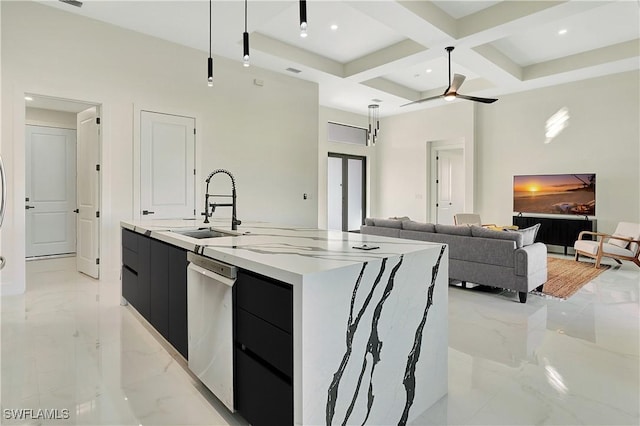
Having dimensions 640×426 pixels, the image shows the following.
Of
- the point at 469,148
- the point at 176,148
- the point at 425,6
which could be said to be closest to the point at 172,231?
the point at 176,148

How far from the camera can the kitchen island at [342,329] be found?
4.48 ft

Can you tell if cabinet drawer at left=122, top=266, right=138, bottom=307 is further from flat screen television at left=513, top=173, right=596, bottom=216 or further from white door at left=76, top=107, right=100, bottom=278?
flat screen television at left=513, top=173, right=596, bottom=216

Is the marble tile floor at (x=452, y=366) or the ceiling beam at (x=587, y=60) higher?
the ceiling beam at (x=587, y=60)

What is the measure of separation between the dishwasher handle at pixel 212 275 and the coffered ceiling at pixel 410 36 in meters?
3.35

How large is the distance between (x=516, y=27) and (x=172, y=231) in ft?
15.2

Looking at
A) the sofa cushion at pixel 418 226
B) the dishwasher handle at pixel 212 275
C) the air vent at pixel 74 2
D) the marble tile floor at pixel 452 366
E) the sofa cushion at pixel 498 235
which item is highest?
the air vent at pixel 74 2

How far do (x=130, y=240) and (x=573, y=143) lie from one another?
7.50 metres

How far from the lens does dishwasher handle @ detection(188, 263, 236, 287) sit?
171 cm

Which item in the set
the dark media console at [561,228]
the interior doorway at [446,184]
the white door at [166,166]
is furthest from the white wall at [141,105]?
the dark media console at [561,228]

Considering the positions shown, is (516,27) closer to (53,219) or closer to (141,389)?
(141,389)

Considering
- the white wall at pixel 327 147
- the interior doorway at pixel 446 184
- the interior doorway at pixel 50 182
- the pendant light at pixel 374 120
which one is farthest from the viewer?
the interior doorway at pixel 446 184

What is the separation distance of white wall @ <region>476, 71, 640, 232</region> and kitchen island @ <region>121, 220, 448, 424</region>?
246 inches

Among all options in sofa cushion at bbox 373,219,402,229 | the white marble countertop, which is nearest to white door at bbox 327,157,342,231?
sofa cushion at bbox 373,219,402,229

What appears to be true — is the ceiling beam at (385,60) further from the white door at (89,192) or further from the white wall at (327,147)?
the white door at (89,192)
